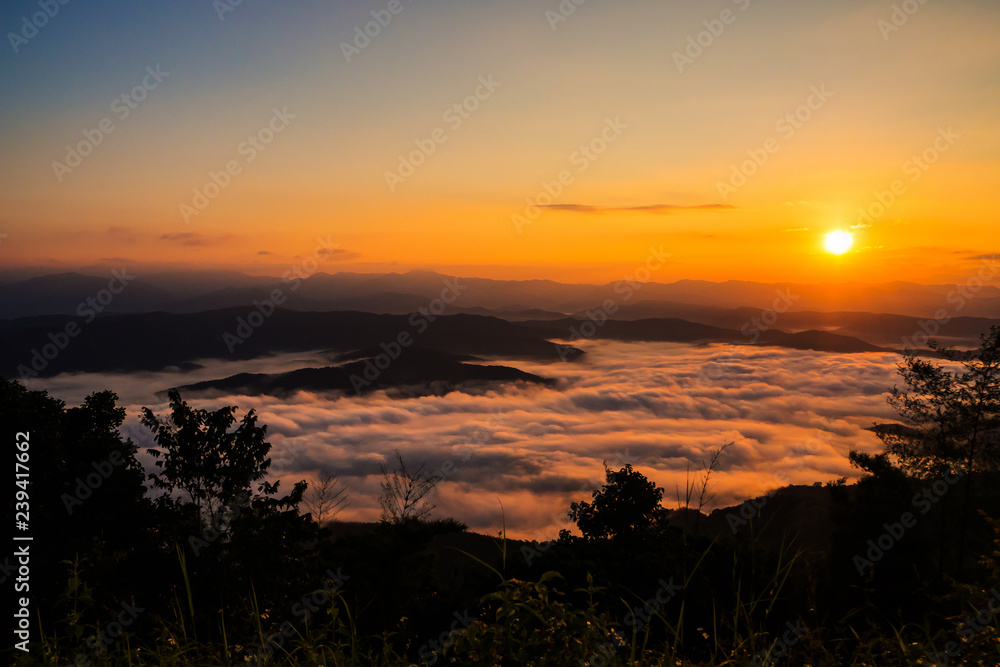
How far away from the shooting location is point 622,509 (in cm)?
3027

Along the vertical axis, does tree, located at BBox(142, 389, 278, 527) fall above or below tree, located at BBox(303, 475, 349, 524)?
above

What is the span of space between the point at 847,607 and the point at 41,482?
30.8m

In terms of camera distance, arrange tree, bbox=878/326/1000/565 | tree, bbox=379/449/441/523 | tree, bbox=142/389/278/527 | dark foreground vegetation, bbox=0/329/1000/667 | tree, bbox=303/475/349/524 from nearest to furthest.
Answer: dark foreground vegetation, bbox=0/329/1000/667
tree, bbox=142/389/278/527
tree, bbox=303/475/349/524
tree, bbox=878/326/1000/565
tree, bbox=379/449/441/523

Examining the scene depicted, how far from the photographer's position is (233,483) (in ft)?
70.8

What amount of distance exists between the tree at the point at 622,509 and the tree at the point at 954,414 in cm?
1116

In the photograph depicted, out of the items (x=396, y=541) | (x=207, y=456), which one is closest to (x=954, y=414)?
(x=396, y=541)

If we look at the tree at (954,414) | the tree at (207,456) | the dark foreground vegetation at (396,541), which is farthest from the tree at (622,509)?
the tree at (207,456)

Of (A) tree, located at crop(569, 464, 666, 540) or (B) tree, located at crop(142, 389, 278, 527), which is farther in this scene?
(A) tree, located at crop(569, 464, 666, 540)

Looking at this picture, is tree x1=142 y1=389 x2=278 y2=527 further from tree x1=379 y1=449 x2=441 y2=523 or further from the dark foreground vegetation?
tree x1=379 y1=449 x2=441 y2=523

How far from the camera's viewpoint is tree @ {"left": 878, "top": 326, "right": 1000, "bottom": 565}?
2455cm

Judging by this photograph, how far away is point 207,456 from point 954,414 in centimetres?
3076

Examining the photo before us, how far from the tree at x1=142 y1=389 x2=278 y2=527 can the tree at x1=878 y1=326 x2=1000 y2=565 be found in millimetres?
26505

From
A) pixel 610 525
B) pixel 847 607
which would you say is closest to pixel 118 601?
pixel 610 525

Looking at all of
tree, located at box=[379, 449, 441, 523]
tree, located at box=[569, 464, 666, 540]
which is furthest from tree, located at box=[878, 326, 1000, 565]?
tree, located at box=[379, 449, 441, 523]
